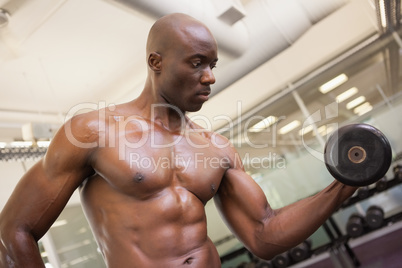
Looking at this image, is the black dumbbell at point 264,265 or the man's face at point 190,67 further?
the black dumbbell at point 264,265

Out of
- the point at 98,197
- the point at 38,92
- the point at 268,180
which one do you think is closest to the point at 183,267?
the point at 98,197

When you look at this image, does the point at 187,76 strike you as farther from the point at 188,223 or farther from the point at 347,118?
the point at 347,118

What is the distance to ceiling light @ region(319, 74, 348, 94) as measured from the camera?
5.68m

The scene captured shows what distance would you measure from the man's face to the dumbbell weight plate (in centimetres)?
47

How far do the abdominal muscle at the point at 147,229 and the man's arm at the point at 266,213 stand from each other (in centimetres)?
16

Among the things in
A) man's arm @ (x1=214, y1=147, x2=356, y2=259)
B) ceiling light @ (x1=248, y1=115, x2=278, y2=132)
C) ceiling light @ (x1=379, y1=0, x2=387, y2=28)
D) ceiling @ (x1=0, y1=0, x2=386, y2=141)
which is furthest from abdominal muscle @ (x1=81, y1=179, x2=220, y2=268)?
ceiling light @ (x1=248, y1=115, x2=278, y2=132)

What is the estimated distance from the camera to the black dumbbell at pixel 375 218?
4.49 meters

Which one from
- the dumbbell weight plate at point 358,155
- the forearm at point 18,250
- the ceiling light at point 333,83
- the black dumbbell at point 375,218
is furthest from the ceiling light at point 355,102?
the forearm at point 18,250

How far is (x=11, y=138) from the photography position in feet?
18.9

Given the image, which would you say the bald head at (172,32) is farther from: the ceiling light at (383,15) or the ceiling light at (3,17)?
the ceiling light at (383,15)

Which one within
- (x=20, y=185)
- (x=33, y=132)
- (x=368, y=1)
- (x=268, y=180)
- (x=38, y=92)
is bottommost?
(x=268, y=180)

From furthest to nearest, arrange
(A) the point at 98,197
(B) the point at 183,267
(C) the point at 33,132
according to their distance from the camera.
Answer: (C) the point at 33,132, (A) the point at 98,197, (B) the point at 183,267

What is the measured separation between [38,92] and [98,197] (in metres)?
4.41

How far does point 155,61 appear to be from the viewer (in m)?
1.35
